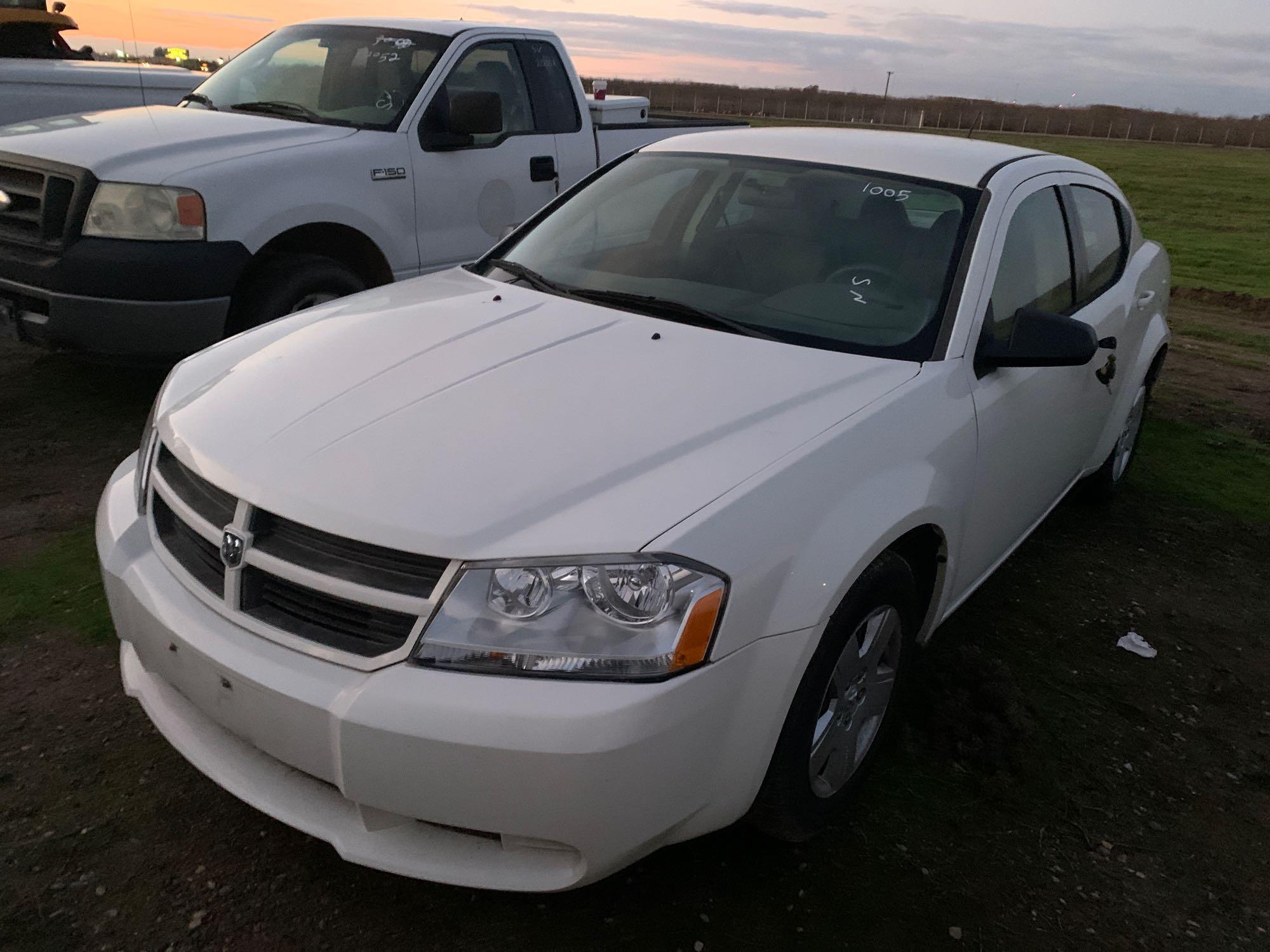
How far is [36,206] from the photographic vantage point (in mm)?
4793

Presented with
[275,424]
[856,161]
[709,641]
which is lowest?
[709,641]

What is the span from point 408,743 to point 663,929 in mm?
847

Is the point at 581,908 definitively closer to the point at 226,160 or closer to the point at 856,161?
the point at 856,161

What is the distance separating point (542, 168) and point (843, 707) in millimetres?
4445

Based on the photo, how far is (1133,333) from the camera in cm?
444

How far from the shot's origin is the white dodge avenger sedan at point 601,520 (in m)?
1.95

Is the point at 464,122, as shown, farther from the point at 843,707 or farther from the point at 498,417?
the point at 843,707

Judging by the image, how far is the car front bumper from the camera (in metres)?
1.88

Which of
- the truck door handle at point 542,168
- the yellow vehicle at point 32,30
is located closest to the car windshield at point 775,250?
the truck door handle at point 542,168

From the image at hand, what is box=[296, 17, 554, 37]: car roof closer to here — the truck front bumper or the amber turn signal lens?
the truck front bumper

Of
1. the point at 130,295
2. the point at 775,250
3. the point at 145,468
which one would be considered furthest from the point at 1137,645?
the point at 130,295

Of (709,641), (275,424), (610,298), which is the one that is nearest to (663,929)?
(709,641)

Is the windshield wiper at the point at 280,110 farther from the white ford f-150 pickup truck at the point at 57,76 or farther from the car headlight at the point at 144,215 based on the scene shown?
the white ford f-150 pickup truck at the point at 57,76

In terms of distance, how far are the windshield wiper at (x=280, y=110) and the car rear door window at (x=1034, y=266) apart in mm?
3823
